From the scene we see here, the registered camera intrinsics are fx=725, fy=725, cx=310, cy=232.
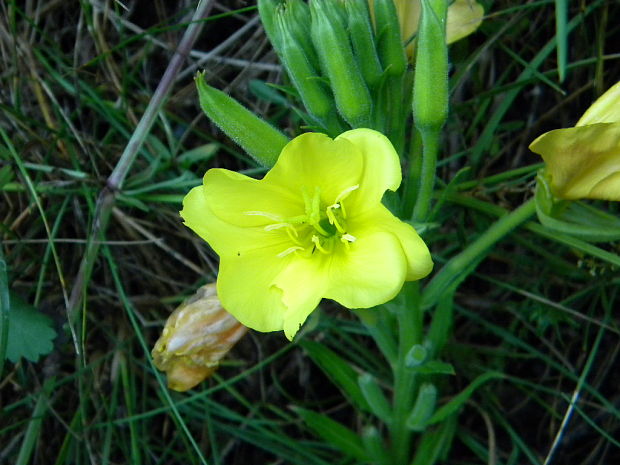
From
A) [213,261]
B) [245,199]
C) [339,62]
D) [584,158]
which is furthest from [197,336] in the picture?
[584,158]

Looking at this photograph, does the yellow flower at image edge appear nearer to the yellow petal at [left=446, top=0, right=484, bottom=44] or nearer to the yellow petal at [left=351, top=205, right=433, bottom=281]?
the yellow petal at [left=351, top=205, right=433, bottom=281]

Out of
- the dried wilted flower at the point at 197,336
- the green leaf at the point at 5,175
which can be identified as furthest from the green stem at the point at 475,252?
the green leaf at the point at 5,175

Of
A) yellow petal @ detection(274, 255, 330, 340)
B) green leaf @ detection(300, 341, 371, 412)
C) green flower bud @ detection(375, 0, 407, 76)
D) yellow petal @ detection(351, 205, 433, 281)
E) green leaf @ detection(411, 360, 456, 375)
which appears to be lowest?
green leaf @ detection(300, 341, 371, 412)

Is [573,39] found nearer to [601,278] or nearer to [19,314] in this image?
[601,278]

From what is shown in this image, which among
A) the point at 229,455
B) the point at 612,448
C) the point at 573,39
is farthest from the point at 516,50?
the point at 229,455

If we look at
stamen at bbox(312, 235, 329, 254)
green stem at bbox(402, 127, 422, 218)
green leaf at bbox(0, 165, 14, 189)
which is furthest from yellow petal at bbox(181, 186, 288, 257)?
green leaf at bbox(0, 165, 14, 189)
